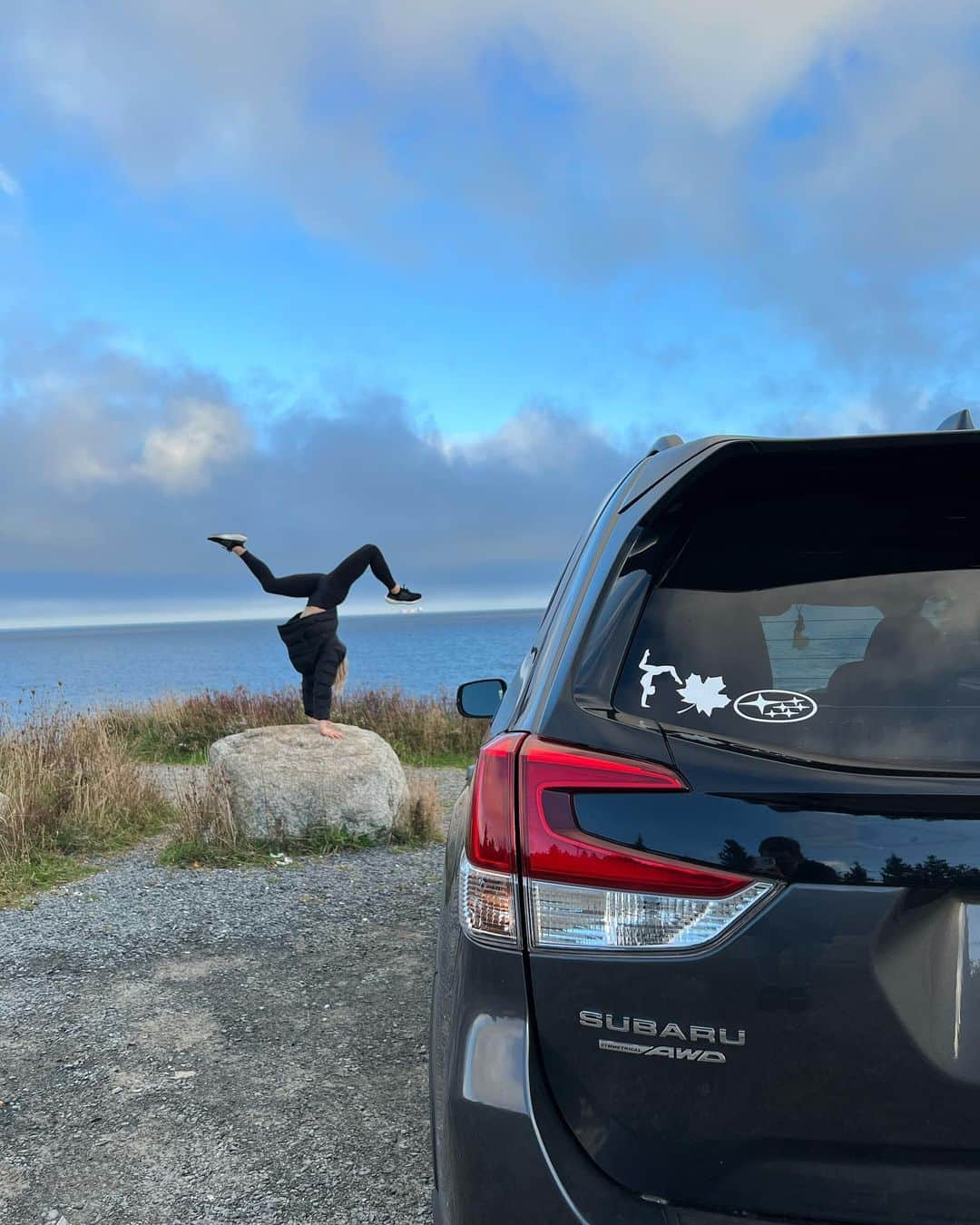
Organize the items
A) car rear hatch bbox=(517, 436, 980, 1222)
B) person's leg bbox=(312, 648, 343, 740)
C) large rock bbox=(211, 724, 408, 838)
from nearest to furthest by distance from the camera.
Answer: car rear hatch bbox=(517, 436, 980, 1222), large rock bbox=(211, 724, 408, 838), person's leg bbox=(312, 648, 343, 740)

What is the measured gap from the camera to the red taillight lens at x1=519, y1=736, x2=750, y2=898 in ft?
4.41

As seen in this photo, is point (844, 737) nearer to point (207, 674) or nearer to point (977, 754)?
point (977, 754)

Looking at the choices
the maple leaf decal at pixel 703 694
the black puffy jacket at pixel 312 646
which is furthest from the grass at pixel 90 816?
the maple leaf decal at pixel 703 694

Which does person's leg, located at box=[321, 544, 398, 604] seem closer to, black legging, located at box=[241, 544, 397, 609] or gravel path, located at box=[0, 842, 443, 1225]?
black legging, located at box=[241, 544, 397, 609]

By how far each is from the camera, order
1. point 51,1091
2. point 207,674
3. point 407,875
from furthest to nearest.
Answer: point 207,674 → point 407,875 → point 51,1091

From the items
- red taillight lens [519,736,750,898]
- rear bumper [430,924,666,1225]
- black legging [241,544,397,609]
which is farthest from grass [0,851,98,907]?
red taillight lens [519,736,750,898]

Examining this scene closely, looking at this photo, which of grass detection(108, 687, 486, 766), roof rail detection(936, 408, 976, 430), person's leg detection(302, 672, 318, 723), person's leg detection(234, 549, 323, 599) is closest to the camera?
roof rail detection(936, 408, 976, 430)

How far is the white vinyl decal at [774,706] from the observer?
143 centimetres

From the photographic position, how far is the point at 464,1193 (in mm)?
1391

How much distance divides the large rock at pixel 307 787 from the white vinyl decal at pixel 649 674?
19.0 feet

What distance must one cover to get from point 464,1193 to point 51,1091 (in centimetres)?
244

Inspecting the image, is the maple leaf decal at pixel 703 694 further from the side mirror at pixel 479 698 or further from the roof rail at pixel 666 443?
the side mirror at pixel 479 698

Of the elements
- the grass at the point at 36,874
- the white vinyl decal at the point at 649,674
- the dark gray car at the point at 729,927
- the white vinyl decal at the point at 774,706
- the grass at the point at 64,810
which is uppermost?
the white vinyl decal at the point at 649,674

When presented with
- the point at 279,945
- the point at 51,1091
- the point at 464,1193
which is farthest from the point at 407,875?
the point at 464,1193
